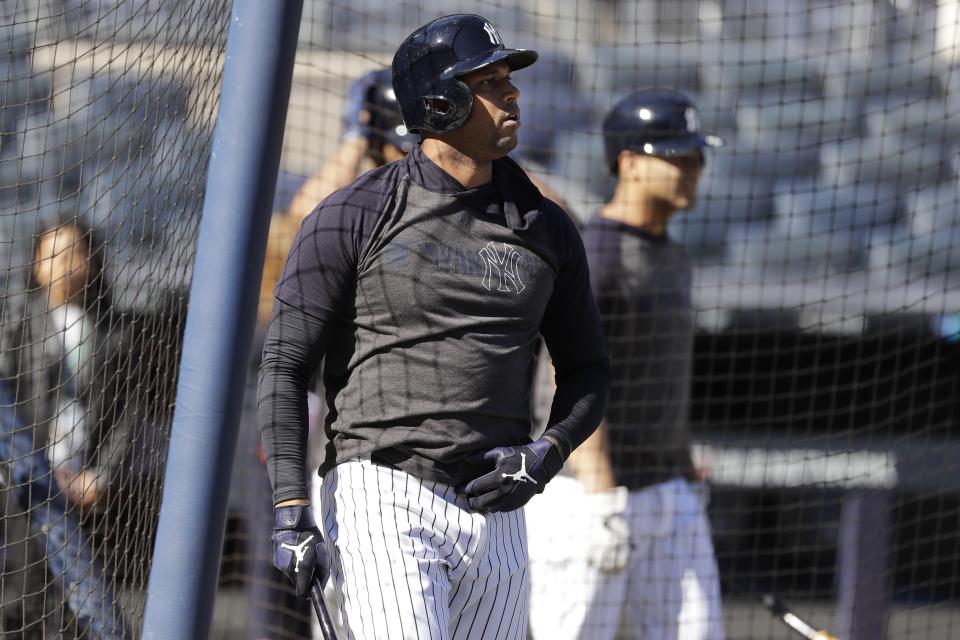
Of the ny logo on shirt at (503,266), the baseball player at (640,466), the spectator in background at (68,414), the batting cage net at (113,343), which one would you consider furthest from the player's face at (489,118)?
the baseball player at (640,466)

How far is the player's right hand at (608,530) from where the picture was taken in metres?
3.53

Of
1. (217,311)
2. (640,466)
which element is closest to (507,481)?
(217,311)

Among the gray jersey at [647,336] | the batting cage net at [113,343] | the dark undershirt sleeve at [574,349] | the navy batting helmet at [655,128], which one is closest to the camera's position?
the dark undershirt sleeve at [574,349]

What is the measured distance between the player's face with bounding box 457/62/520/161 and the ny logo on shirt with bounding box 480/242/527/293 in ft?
0.60

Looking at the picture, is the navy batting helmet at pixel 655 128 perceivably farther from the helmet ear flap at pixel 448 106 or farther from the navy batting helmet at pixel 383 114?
the helmet ear flap at pixel 448 106

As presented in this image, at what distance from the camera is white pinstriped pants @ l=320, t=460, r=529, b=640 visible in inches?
85.2

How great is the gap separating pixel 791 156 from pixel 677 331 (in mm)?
3416

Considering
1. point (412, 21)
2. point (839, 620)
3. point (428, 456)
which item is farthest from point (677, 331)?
point (412, 21)

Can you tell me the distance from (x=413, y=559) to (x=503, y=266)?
1.86 feet

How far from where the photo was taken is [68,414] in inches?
148

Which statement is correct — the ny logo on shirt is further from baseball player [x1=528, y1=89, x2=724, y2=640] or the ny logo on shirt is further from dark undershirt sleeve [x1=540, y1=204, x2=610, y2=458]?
baseball player [x1=528, y1=89, x2=724, y2=640]

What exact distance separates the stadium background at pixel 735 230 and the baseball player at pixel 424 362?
0.58m

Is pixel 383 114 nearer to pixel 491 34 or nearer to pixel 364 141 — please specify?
pixel 364 141

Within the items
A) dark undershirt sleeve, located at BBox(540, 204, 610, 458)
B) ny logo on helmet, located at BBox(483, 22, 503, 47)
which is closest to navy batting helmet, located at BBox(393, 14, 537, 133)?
ny logo on helmet, located at BBox(483, 22, 503, 47)
